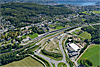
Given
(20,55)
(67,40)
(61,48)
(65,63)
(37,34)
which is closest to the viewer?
(65,63)

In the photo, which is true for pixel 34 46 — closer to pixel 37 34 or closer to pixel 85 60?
pixel 37 34

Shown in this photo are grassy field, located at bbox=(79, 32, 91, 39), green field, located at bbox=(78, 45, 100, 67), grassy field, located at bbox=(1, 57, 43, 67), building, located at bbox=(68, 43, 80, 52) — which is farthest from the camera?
grassy field, located at bbox=(79, 32, 91, 39)

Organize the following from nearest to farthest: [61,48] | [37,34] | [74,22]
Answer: [61,48] < [37,34] < [74,22]

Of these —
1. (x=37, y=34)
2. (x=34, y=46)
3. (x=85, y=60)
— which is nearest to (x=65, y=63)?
(x=85, y=60)

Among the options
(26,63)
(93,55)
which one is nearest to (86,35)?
(93,55)

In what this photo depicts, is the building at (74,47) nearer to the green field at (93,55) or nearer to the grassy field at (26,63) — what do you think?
the green field at (93,55)

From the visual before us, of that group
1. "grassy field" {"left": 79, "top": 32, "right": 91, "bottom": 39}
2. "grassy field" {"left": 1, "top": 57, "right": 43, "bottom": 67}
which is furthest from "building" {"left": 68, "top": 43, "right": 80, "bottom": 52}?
"grassy field" {"left": 1, "top": 57, "right": 43, "bottom": 67}

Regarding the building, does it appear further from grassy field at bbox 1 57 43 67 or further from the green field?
grassy field at bbox 1 57 43 67

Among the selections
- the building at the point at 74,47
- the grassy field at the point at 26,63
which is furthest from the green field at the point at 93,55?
the grassy field at the point at 26,63
